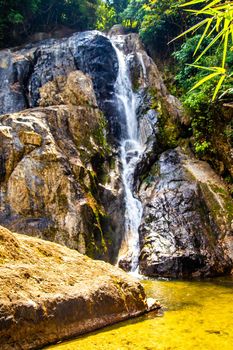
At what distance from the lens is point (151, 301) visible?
18.7ft

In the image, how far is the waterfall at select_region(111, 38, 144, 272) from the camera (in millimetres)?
10508

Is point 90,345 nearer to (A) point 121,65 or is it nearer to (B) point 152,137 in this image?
(B) point 152,137

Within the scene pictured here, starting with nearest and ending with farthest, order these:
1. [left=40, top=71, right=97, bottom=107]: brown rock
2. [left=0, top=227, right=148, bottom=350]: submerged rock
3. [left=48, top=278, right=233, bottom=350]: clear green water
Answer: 1. [left=0, top=227, right=148, bottom=350]: submerged rock
2. [left=48, top=278, right=233, bottom=350]: clear green water
3. [left=40, top=71, right=97, bottom=107]: brown rock

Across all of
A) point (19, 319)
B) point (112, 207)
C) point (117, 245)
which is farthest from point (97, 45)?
point (19, 319)

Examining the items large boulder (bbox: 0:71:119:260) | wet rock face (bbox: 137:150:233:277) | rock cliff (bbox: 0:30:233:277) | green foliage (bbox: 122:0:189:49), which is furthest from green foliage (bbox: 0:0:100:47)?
wet rock face (bbox: 137:150:233:277)

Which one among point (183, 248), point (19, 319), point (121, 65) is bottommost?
point (19, 319)

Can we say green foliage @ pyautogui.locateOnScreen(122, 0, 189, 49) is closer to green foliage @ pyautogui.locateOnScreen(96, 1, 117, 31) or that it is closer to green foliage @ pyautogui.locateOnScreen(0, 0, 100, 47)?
green foliage @ pyautogui.locateOnScreen(0, 0, 100, 47)

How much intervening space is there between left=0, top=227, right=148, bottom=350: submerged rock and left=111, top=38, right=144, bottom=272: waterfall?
481cm

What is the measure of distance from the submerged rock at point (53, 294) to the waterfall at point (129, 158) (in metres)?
4.81

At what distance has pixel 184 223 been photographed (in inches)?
405

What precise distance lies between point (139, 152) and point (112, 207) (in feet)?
10.1

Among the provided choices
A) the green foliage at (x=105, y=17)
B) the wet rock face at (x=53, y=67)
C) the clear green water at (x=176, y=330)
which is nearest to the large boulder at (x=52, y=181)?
the wet rock face at (x=53, y=67)

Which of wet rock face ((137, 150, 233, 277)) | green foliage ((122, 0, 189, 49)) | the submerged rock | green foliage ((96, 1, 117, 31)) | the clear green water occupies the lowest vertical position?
the clear green water

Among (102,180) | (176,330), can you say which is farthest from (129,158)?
(176,330)
